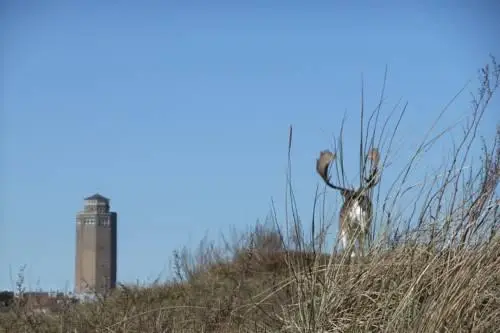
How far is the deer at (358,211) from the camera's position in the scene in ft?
19.0

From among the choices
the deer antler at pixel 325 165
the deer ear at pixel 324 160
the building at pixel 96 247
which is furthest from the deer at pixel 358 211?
the building at pixel 96 247

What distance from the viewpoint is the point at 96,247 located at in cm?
987

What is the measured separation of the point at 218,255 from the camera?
13.0m

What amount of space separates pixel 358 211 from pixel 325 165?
1482 millimetres

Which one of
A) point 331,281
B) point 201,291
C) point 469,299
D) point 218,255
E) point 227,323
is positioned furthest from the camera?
point 218,255

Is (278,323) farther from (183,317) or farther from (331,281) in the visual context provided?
(183,317)

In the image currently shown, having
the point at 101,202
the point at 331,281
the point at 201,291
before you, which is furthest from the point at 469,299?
the point at 101,202

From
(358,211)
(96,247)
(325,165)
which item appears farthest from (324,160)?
(96,247)

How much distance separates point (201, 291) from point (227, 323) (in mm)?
3504

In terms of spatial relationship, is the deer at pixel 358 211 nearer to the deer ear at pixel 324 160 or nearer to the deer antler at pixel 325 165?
the deer antler at pixel 325 165

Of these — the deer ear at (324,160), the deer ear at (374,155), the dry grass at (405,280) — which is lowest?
the dry grass at (405,280)

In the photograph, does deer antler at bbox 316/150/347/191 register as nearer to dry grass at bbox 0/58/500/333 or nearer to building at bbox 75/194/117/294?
dry grass at bbox 0/58/500/333

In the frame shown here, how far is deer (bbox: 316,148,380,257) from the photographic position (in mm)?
5805

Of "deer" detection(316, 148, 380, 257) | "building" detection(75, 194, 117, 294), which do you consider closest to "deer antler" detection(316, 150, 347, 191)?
"deer" detection(316, 148, 380, 257)
